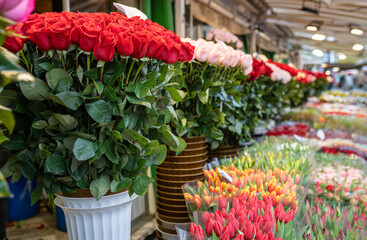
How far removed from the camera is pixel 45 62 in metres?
0.92

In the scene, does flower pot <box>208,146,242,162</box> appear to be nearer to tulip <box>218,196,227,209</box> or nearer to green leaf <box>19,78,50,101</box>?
tulip <box>218,196,227,209</box>

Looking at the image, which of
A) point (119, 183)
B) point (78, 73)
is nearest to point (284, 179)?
point (119, 183)

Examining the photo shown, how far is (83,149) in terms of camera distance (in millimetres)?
919

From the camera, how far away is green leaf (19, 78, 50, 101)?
90cm

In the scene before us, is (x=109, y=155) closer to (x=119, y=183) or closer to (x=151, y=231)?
(x=119, y=183)

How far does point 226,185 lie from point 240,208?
0.20 metres

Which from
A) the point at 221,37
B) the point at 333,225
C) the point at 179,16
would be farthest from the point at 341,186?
the point at 179,16

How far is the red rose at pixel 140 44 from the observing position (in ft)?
3.01

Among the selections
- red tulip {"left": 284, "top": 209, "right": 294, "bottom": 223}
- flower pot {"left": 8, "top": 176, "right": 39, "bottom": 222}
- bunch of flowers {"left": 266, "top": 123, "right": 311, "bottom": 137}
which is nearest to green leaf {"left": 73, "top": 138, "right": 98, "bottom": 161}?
red tulip {"left": 284, "top": 209, "right": 294, "bottom": 223}

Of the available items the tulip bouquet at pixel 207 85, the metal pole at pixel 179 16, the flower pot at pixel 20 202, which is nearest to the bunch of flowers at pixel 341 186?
the tulip bouquet at pixel 207 85

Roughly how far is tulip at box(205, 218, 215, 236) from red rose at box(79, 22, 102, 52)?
56cm

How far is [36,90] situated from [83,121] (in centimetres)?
16

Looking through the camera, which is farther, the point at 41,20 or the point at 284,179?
the point at 284,179

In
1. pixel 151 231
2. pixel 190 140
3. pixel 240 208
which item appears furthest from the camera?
pixel 151 231
